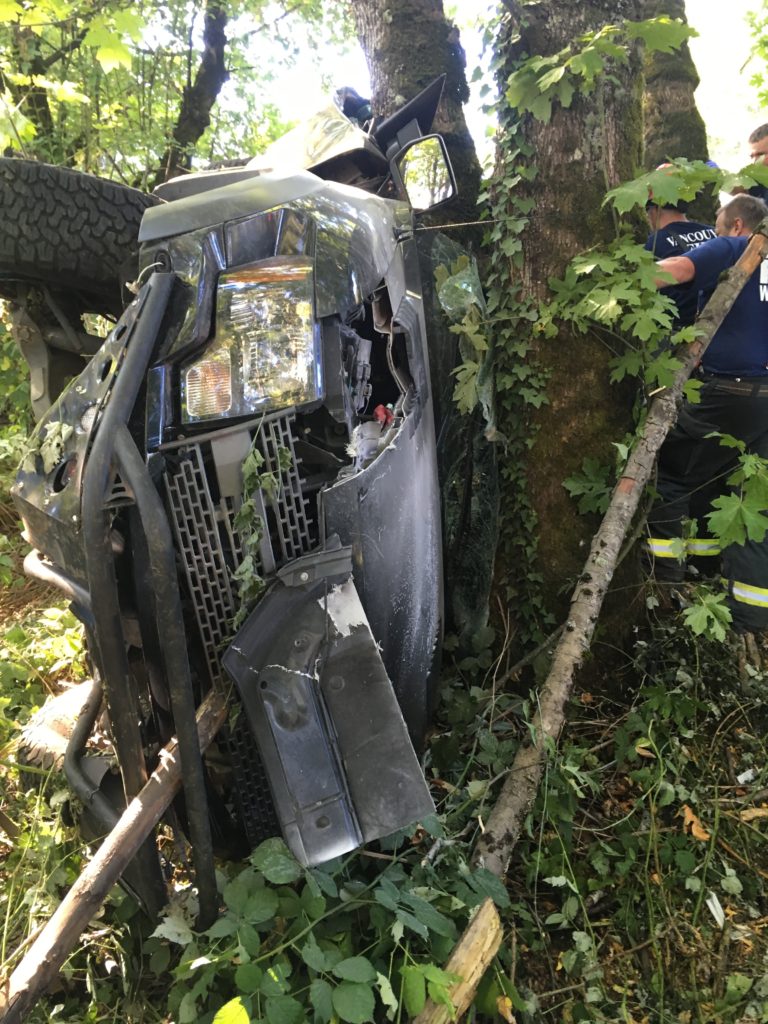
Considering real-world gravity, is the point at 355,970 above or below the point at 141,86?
below

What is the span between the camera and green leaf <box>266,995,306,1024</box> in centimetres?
128

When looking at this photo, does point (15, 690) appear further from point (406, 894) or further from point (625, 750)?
point (625, 750)

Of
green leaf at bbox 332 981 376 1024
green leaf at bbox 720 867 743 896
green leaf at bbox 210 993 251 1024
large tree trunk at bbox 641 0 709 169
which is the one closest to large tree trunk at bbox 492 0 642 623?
green leaf at bbox 720 867 743 896

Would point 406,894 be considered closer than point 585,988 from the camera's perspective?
Yes

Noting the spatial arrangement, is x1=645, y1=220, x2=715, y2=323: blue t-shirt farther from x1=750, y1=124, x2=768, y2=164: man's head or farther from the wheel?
the wheel

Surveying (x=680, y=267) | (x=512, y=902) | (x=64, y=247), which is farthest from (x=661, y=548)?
(x=64, y=247)

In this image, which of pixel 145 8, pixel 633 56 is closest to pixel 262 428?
pixel 633 56

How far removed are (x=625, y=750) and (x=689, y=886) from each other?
1.46 feet

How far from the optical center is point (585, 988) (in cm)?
166

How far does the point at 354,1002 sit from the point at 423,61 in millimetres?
4034

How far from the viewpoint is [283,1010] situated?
1.29 m

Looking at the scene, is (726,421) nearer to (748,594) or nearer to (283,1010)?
(748,594)

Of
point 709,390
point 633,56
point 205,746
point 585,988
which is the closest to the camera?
point 205,746

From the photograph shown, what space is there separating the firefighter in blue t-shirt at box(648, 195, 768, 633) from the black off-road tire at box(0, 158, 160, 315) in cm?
218
